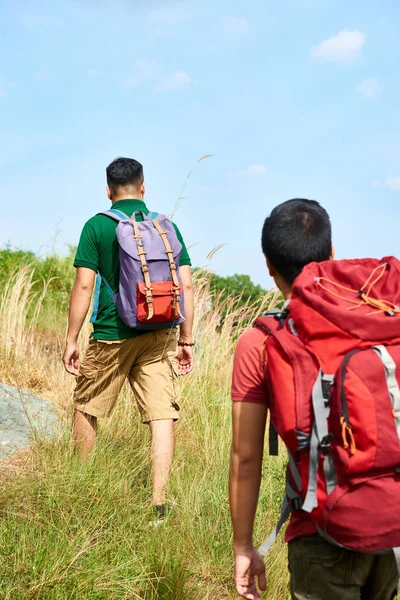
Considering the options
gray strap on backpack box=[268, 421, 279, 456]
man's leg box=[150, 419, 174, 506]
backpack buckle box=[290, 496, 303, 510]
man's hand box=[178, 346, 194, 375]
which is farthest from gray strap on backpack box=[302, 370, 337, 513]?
man's hand box=[178, 346, 194, 375]

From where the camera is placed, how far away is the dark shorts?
76.5 inches

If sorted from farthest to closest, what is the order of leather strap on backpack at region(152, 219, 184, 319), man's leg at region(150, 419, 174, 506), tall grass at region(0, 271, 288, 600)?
leather strap on backpack at region(152, 219, 184, 319) < man's leg at region(150, 419, 174, 506) < tall grass at region(0, 271, 288, 600)

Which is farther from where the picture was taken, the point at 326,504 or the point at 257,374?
the point at 257,374

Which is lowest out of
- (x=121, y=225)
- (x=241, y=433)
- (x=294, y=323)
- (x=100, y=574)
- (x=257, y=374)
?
(x=100, y=574)

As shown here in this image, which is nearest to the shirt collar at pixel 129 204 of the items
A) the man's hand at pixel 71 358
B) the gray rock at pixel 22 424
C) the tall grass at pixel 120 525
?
the man's hand at pixel 71 358

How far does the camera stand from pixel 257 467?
211 centimetres

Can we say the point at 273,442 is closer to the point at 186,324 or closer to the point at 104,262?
the point at 104,262

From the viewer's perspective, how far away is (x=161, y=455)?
14.1 ft

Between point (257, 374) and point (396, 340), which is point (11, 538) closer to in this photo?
point (257, 374)

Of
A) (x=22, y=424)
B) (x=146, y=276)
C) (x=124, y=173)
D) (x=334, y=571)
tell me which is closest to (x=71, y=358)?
(x=146, y=276)

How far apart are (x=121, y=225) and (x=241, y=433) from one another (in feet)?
7.89

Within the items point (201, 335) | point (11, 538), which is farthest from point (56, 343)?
point (11, 538)

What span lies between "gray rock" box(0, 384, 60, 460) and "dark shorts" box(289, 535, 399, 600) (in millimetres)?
2347

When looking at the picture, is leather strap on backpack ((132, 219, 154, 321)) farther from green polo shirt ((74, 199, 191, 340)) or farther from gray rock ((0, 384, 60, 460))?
gray rock ((0, 384, 60, 460))
